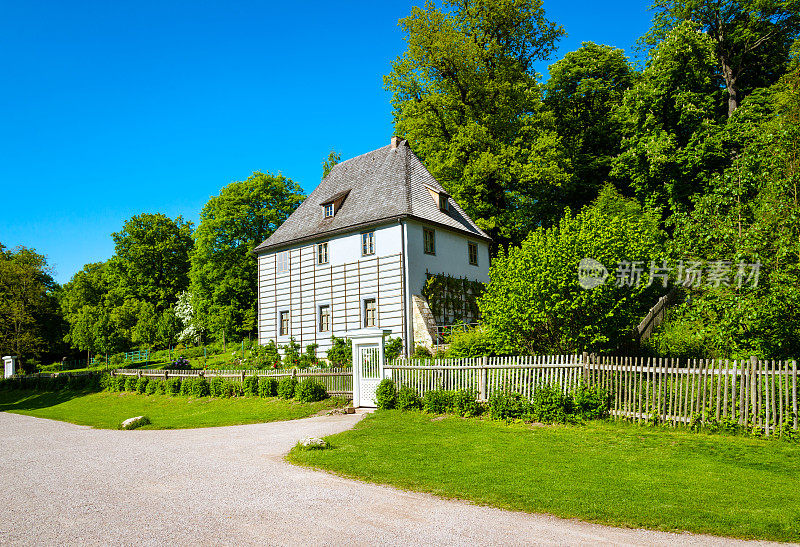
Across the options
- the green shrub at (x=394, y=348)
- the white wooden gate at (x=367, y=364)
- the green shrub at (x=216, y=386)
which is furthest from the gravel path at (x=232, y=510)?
the green shrub at (x=216, y=386)

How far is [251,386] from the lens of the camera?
24812mm

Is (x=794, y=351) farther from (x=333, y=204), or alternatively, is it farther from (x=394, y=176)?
(x=333, y=204)

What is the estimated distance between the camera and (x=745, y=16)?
110 ft

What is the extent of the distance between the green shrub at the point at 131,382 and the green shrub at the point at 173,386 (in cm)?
438

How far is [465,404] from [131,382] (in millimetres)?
25512

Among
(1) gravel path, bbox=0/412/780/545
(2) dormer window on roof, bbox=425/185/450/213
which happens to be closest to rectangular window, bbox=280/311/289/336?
(2) dormer window on roof, bbox=425/185/450/213

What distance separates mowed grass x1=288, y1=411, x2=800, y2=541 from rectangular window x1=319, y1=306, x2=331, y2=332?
1547 cm

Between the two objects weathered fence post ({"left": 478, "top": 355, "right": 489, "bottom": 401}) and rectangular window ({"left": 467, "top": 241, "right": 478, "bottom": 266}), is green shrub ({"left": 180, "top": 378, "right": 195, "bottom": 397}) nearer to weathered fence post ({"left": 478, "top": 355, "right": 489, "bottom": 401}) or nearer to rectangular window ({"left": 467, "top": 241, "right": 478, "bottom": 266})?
rectangular window ({"left": 467, "top": 241, "right": 478, "bottom": 266})

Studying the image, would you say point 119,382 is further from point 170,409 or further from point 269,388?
point 269,388

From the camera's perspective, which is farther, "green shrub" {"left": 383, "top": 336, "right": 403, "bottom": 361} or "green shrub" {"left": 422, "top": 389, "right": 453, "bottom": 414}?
"green shrub" {"left": 383, "top": 336, "right": 403, "bottom": 361}

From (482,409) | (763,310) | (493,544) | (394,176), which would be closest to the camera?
(493,544)

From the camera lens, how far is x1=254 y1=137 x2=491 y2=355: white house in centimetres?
2681

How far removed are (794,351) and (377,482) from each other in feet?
41.8

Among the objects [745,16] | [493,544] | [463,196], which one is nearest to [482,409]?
[493,544]
